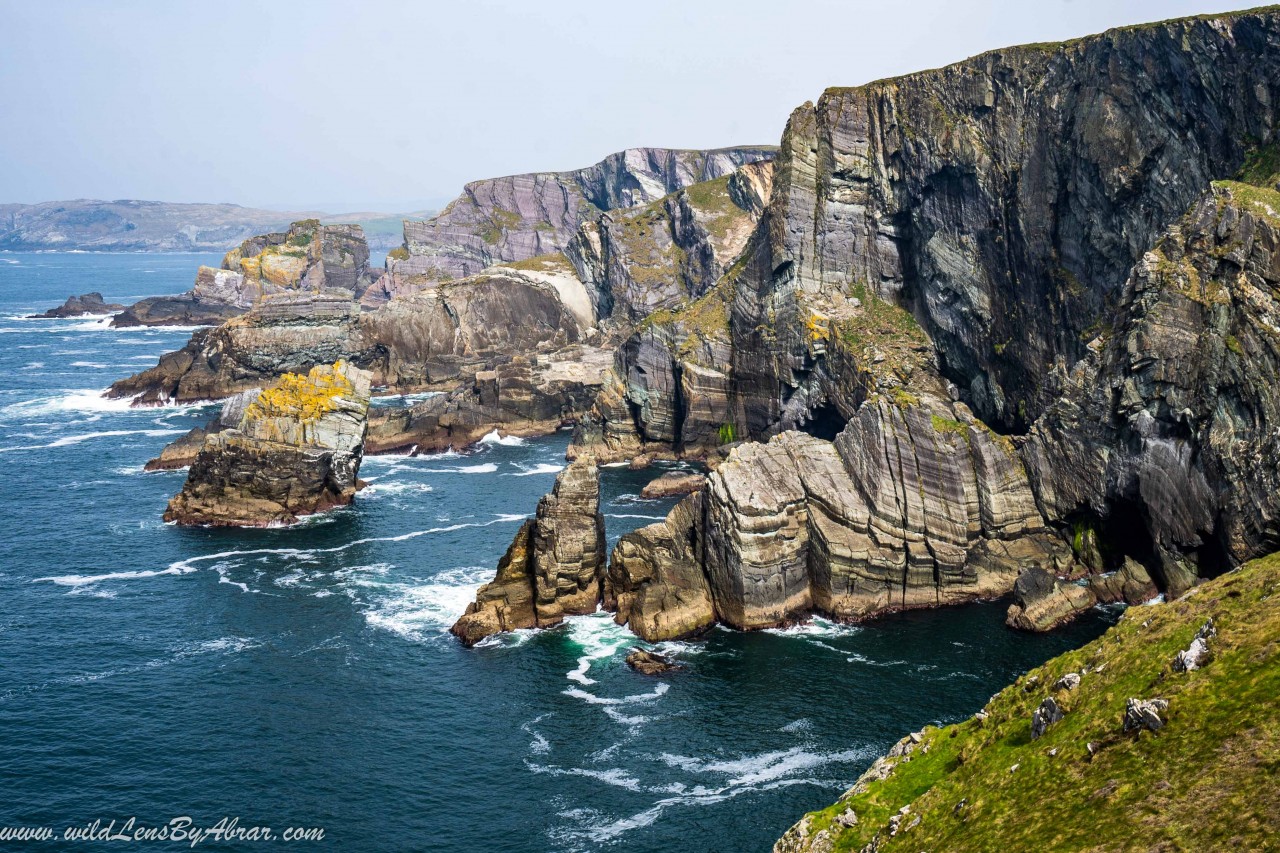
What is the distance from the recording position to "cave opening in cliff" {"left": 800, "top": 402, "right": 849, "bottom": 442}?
384ft

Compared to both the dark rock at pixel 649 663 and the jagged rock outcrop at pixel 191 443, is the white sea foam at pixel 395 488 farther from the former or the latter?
the dark rock at pixel 649 663

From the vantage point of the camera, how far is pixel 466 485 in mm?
123812

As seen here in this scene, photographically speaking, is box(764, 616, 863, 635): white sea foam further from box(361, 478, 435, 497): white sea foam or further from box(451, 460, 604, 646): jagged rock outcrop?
box(361, 478, 435, 497): white sea foam

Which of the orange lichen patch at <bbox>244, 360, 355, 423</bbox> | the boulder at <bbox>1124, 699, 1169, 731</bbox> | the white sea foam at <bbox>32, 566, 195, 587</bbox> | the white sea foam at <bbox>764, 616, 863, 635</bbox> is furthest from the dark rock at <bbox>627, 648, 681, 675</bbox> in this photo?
the orange lichen patch at <bbox>244, 360, 355, 423</bbox>

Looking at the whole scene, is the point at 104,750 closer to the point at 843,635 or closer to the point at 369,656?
the point at 369,656

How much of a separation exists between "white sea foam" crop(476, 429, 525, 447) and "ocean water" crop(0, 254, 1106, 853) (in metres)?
43.0

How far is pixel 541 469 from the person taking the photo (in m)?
132

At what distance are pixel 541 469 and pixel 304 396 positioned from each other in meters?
30.6

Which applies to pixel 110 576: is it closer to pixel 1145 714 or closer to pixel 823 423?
pixel 823 423

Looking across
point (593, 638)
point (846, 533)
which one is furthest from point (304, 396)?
point (846, 533)

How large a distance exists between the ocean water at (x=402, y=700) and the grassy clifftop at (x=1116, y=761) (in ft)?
48.2

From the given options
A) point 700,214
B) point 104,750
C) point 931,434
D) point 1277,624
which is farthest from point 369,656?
point 700,214

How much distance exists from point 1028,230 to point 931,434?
31878 mm

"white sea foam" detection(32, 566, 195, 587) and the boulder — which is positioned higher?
the boulder
